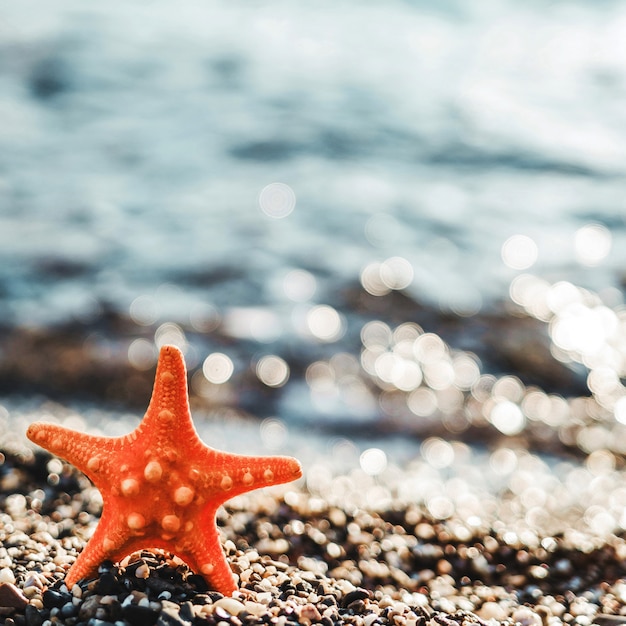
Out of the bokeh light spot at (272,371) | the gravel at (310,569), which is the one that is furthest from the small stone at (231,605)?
the bokeh light spot at (272,371)

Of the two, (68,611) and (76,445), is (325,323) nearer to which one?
(76,445)

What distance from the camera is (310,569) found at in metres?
3.84

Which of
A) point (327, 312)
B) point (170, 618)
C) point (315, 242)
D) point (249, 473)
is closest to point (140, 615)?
point (170, 618)

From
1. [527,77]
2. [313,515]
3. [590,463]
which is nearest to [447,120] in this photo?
[527,77]

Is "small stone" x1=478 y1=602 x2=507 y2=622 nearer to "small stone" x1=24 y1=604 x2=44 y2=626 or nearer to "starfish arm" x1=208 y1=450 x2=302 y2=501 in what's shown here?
"starfish arm" x1=208 y1=450 x2=302 y2=501

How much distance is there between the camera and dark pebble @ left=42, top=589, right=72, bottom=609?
271 cm

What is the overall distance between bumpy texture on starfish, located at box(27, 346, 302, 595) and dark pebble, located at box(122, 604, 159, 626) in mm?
242

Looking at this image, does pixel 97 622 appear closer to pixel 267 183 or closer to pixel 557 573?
pixel 557 573

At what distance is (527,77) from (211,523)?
14.1 metres

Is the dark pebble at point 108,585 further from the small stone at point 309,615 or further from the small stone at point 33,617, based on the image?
the small stone at point 309,615

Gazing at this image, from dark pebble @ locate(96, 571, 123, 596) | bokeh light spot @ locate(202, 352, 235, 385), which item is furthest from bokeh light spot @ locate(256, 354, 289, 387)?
dark pebble @ locate(96, 571, 123, 596)

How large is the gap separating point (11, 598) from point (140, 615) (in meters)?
0.55

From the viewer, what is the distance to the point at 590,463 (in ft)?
18.5

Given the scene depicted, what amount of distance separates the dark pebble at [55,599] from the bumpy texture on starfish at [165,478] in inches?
2.9
